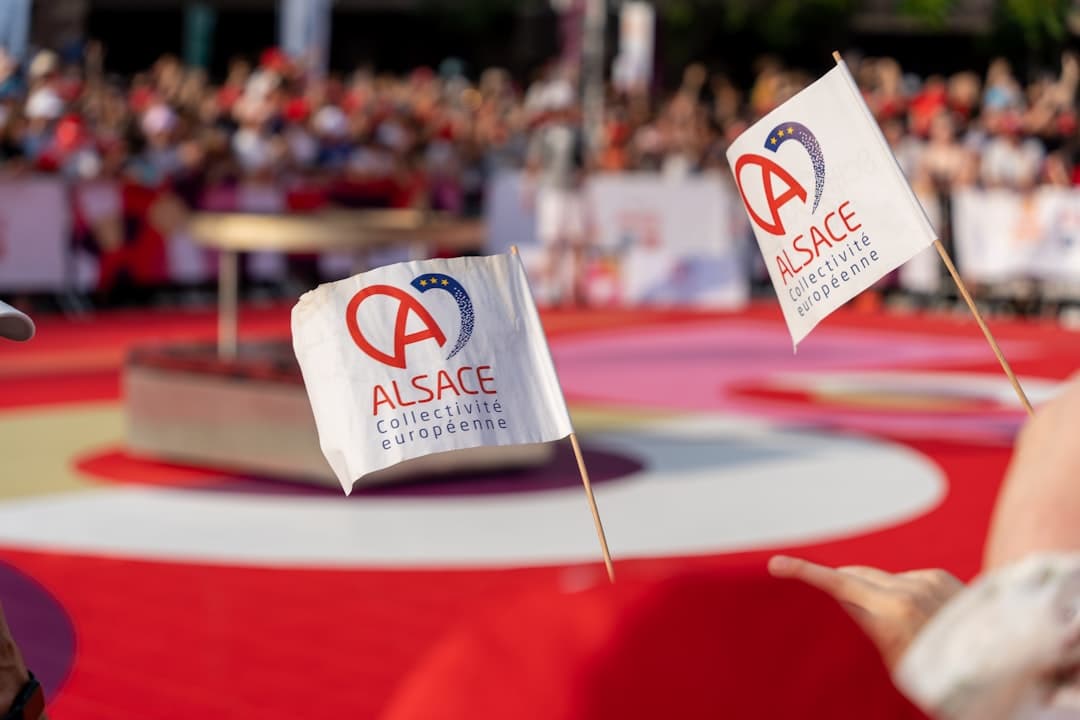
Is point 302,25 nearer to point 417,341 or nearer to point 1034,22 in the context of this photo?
point 1034,22

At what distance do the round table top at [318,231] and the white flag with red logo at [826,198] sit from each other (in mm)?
5508

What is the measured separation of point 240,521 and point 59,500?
41.4 inches

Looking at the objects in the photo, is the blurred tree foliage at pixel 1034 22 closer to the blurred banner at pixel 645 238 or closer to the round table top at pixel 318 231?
the blurred banner at pixel 645 238

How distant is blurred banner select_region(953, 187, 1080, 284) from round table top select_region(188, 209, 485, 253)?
1108 cm

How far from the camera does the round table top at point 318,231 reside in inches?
347

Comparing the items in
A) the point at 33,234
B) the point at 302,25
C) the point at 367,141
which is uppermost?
the point at 302,25

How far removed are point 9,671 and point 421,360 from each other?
891 millimetres

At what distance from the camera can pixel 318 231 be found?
8820 mm

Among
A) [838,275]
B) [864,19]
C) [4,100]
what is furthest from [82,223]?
[864,19]

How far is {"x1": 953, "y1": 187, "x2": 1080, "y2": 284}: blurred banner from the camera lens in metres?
18.7

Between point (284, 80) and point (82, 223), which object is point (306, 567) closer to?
point (82, 223)

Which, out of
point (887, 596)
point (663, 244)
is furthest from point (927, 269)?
point (887, 596)

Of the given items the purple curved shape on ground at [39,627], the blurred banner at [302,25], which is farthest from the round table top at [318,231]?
the blurred banner at [302,25]

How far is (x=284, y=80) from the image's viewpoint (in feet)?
63.5
